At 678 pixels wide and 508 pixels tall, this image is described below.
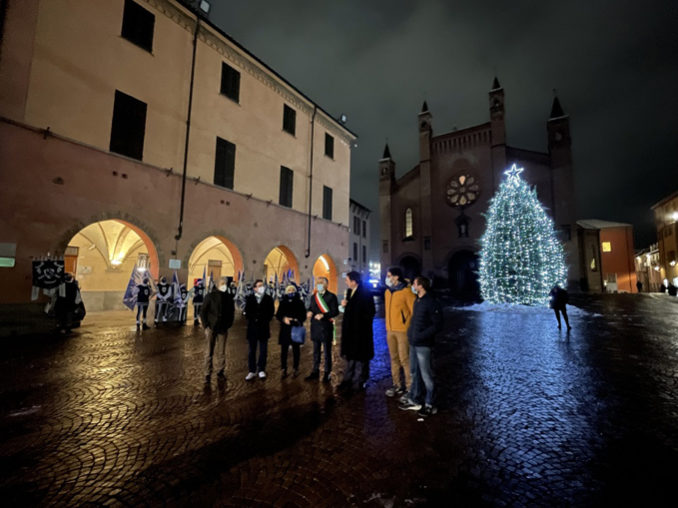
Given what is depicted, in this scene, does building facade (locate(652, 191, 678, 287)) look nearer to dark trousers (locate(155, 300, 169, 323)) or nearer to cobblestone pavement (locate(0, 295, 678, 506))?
cobblestone pavement (locate(0, 295, 678, 506))

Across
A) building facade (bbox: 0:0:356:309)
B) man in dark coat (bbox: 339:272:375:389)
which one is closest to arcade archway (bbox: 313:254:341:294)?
building facade (bbox: 0:0:356:309)

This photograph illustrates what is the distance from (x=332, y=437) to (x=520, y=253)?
60.9 ft

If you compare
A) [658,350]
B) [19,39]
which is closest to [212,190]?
[19,39]

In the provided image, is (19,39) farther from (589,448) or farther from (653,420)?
(653,420)

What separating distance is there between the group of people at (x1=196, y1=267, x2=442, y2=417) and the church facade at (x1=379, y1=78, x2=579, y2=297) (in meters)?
25.1

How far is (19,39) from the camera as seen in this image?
9.10 metres

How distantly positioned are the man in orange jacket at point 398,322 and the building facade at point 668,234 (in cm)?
4640

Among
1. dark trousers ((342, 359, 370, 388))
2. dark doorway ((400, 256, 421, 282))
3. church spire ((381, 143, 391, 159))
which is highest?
church spire ((381, 143, 391, 159))

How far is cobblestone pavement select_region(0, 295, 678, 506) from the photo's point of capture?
8.32 ft

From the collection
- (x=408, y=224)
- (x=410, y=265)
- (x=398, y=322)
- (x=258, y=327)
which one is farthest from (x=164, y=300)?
(x=408, y=224)

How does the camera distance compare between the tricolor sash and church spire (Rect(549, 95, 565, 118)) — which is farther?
church spire (Rect(549, 95, 565, 118))

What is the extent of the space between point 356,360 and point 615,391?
392 centimetres

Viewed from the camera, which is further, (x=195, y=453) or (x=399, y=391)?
(x=399, y=391)

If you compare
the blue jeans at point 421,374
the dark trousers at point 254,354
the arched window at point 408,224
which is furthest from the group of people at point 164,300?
the arched window at point 408,224
